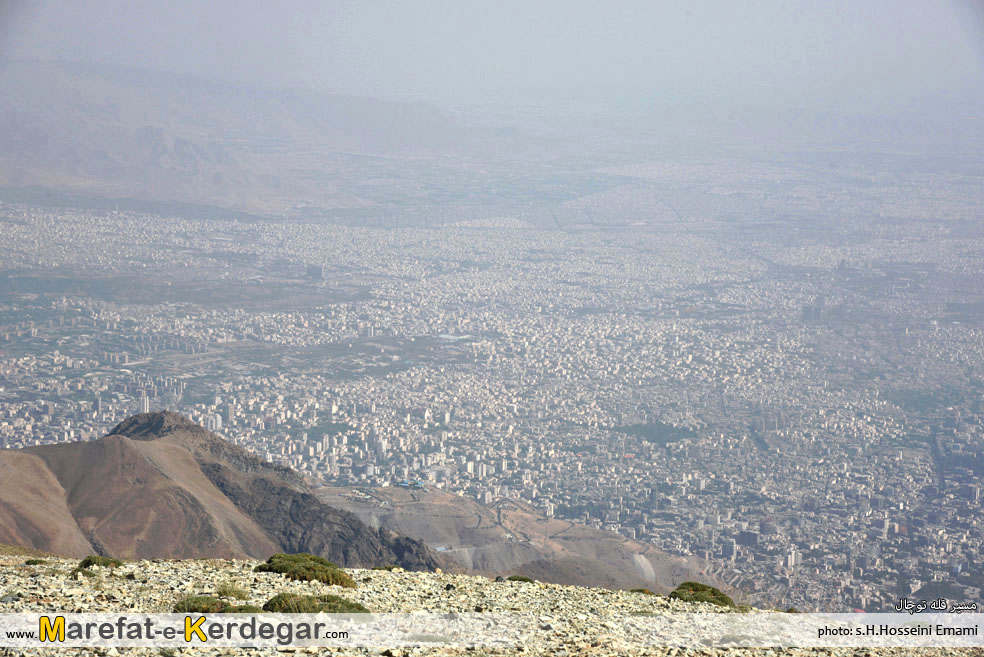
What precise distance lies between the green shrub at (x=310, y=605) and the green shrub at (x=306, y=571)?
148 centimetres

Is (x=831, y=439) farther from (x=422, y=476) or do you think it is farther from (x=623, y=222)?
(x=623, y=222)

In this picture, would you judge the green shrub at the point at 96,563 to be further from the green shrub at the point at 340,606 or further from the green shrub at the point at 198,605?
the green shrub at the point at 340,606

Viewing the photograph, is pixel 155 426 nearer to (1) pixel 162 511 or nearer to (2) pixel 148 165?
(1) pixel 162 511

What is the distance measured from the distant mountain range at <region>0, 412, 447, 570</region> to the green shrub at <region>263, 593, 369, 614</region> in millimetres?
15724

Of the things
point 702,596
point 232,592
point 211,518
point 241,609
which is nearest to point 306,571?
point 232,592

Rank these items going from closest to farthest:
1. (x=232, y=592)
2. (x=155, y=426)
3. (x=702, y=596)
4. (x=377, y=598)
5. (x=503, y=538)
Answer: (x=232, y=592) → (x=377, y=598) → (x=702, y=596) → (x=155, y=426) → (x=503, y=538)

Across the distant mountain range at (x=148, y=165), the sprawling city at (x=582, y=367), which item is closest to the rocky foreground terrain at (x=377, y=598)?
the sprawling city at (x=582, y=367)

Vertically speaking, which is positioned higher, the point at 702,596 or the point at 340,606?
the point at 340,606

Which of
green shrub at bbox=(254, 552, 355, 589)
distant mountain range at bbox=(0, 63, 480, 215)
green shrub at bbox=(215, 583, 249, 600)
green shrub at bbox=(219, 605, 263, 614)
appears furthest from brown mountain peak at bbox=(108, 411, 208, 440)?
distant mountain range at bbox=(0, 63, 480, 215)

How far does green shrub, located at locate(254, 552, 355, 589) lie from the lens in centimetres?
1240

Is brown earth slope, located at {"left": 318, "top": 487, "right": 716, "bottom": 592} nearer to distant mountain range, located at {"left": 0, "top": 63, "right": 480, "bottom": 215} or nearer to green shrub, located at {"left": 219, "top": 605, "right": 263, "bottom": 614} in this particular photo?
green shrub, located at {"left": 219, "top": 605, "right": 263, "bottom": 614}

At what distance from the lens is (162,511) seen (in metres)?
27.5

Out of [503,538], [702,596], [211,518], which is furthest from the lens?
[503,538]

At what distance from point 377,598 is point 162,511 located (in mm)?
17896
